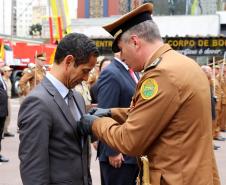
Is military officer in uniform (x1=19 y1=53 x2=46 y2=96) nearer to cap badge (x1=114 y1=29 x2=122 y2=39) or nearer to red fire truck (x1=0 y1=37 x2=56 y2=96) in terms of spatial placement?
cap badge (x1=114 y1=29 x2=122 y2=39)

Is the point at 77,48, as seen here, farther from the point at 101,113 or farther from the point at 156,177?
the point at 156,177

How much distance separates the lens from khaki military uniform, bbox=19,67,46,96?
480 inches

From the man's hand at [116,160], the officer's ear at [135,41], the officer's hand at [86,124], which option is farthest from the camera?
the man's hand at [116,160]

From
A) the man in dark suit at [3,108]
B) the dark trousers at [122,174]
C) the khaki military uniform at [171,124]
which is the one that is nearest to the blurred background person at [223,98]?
the man in dark suit at [3,108]

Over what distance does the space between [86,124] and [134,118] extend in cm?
34

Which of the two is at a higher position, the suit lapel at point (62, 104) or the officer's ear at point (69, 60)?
the officer's ear at point (69, 60)

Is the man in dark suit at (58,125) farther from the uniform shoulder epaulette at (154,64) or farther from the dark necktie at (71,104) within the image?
the uniform shoulder epaulette at (154,64)

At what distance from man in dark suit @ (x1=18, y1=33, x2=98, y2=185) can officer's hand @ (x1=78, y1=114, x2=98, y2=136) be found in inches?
1.6

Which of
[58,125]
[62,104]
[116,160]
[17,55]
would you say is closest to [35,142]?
[58,125]

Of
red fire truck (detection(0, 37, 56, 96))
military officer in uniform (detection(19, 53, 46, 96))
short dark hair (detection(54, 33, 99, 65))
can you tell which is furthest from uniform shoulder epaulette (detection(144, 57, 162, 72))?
red fire truck (detection(0, 37, 56, 96))

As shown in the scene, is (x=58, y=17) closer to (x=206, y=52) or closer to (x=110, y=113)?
(x=206, y=52)

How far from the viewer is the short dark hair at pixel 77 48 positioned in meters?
2.74

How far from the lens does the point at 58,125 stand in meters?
2.69

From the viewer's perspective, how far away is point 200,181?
251 cm
